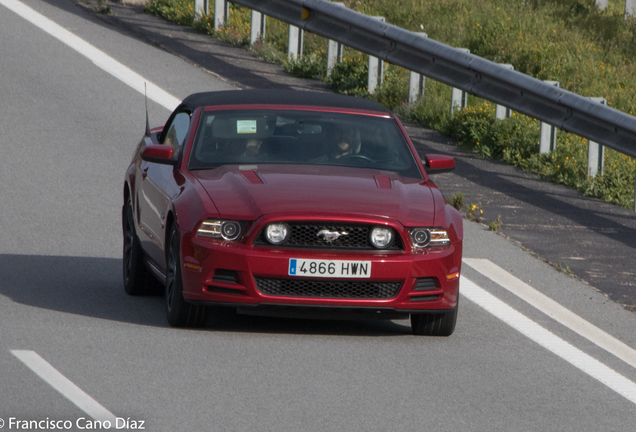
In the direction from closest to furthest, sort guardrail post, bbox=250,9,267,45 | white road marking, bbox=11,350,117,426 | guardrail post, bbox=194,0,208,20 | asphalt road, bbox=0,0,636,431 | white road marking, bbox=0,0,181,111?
white road marking, bbox=11,350,117,426, asphalt road, bbox=0,0,636,431, white road marking, bbox=0,0,181,111, guardrail post, bbox=250,9,267,45, guardrail post, bbox=194,0,208,20

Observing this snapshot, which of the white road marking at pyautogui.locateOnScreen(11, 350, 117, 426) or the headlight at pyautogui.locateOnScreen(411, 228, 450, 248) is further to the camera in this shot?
the headlight at pyautogui.locateOnScreen(411, 228, 450, 248)

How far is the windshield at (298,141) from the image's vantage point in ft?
28.3

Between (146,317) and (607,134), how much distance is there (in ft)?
19.5

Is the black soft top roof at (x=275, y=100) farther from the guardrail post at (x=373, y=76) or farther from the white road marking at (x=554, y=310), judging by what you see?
the guardrail post at (x=373, y=76)

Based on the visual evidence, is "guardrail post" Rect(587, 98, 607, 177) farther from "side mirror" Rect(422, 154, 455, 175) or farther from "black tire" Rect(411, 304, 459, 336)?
"black tire" Rect(411, 304, 459, 336)

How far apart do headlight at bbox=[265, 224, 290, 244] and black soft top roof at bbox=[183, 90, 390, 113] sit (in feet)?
5.61

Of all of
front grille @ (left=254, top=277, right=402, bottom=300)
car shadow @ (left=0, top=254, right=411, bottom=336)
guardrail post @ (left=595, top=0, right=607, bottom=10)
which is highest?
guardrail post @ (left=595, top=0, right=607, bottom=10)

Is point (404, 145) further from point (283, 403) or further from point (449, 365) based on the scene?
point (283, 403)

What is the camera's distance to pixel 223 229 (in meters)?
7.62

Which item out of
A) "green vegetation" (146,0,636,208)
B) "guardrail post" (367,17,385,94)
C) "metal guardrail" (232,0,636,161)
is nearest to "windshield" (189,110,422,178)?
"metal guardrail" (232,0,636,161)

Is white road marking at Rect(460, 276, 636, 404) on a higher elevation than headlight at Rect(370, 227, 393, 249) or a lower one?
lower

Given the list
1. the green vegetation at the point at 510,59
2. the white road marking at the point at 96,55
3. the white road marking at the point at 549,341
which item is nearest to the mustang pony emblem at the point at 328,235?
the white road marking at the point at 549,341

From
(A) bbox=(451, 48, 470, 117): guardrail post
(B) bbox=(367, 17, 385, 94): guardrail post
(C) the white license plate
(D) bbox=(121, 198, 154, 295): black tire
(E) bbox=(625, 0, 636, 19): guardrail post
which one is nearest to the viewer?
(C) the white license plate

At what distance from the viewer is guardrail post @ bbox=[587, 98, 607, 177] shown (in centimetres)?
1300
